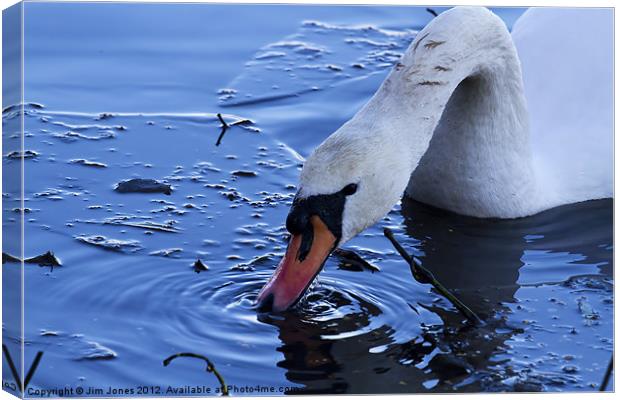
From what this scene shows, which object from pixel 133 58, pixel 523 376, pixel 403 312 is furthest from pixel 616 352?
pixel 133 58

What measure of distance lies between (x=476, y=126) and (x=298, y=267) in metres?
1.85

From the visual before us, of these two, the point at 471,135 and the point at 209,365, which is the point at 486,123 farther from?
the point at 209,365

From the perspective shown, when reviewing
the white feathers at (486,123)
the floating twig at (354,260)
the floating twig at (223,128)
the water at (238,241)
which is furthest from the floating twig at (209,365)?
the floating twig at (223,128)

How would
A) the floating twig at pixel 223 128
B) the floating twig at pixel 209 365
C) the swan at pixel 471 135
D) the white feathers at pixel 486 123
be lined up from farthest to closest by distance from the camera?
1. the floating twig at pixel 223 128
2. the white feathers at pixel 486 123
3. the swan at pixel 471 135
4. the floating twig at pixel 209 365

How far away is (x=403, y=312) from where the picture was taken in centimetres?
675

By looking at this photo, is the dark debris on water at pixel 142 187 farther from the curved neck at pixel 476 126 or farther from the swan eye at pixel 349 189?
the swan eye at pixel 349 189

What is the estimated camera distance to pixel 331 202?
6.34 meters

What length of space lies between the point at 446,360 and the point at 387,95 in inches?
49.1

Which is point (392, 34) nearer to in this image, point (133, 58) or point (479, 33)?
point (133, 58)

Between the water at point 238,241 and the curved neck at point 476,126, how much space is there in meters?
0.14

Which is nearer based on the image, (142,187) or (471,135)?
(471,135)

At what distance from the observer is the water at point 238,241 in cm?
624

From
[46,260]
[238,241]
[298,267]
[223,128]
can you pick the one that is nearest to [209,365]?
[298,267]

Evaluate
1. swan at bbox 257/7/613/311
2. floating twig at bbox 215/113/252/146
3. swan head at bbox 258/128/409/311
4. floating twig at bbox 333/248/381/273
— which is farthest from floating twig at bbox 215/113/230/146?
swan head at bbox 258/128/409/311
